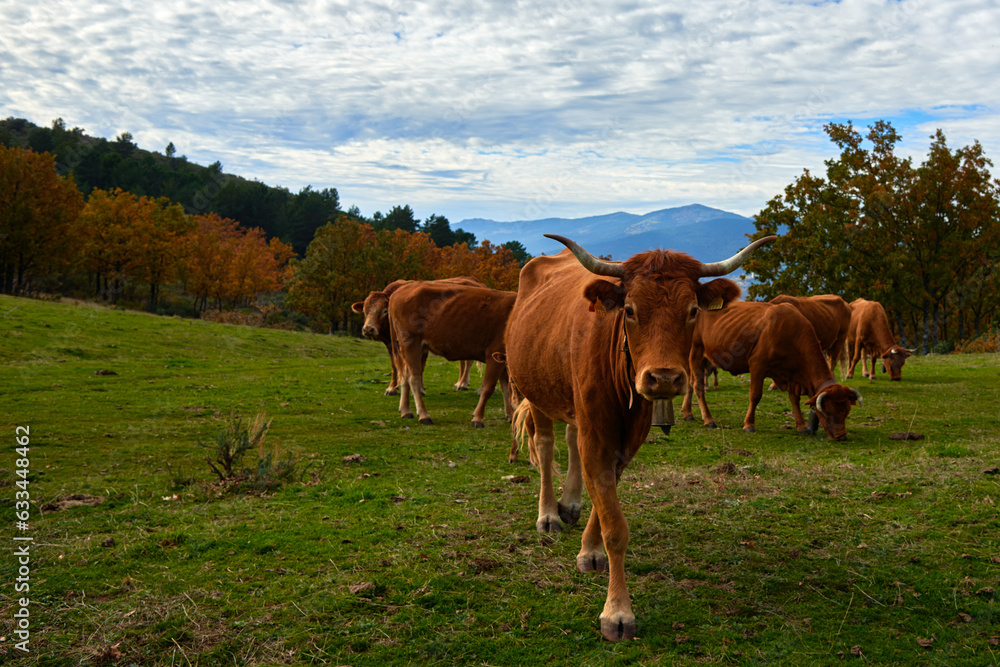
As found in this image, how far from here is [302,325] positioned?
59219 mm

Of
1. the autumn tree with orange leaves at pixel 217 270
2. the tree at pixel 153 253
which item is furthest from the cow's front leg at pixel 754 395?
the autumn tree with orange leaves at pixel 217 270

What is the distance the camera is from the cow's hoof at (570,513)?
22.0 ft

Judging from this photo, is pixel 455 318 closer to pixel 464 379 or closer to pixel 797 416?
pixel 464 379

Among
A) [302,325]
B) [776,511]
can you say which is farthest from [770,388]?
[302,325]

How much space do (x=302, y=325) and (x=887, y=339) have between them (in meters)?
47.9

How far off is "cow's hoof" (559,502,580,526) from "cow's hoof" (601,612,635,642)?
223 centimetres

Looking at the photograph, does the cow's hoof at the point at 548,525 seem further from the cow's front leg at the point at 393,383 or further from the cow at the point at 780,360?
the cow's front leg at the point at 393,383

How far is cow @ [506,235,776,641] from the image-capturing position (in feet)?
14.2

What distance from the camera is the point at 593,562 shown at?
552cm

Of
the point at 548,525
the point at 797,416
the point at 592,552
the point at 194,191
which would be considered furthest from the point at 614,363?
the point at 194,191

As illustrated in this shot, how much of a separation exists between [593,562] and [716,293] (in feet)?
8.03

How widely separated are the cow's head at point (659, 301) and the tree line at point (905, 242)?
4069 centimetres

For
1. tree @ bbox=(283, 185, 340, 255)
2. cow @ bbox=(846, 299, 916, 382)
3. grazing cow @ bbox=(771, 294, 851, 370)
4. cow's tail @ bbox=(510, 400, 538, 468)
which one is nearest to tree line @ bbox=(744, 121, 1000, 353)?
cow @ bbox=(846, 299, 916, 382)

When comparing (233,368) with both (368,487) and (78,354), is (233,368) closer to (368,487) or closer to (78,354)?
(78,354)
